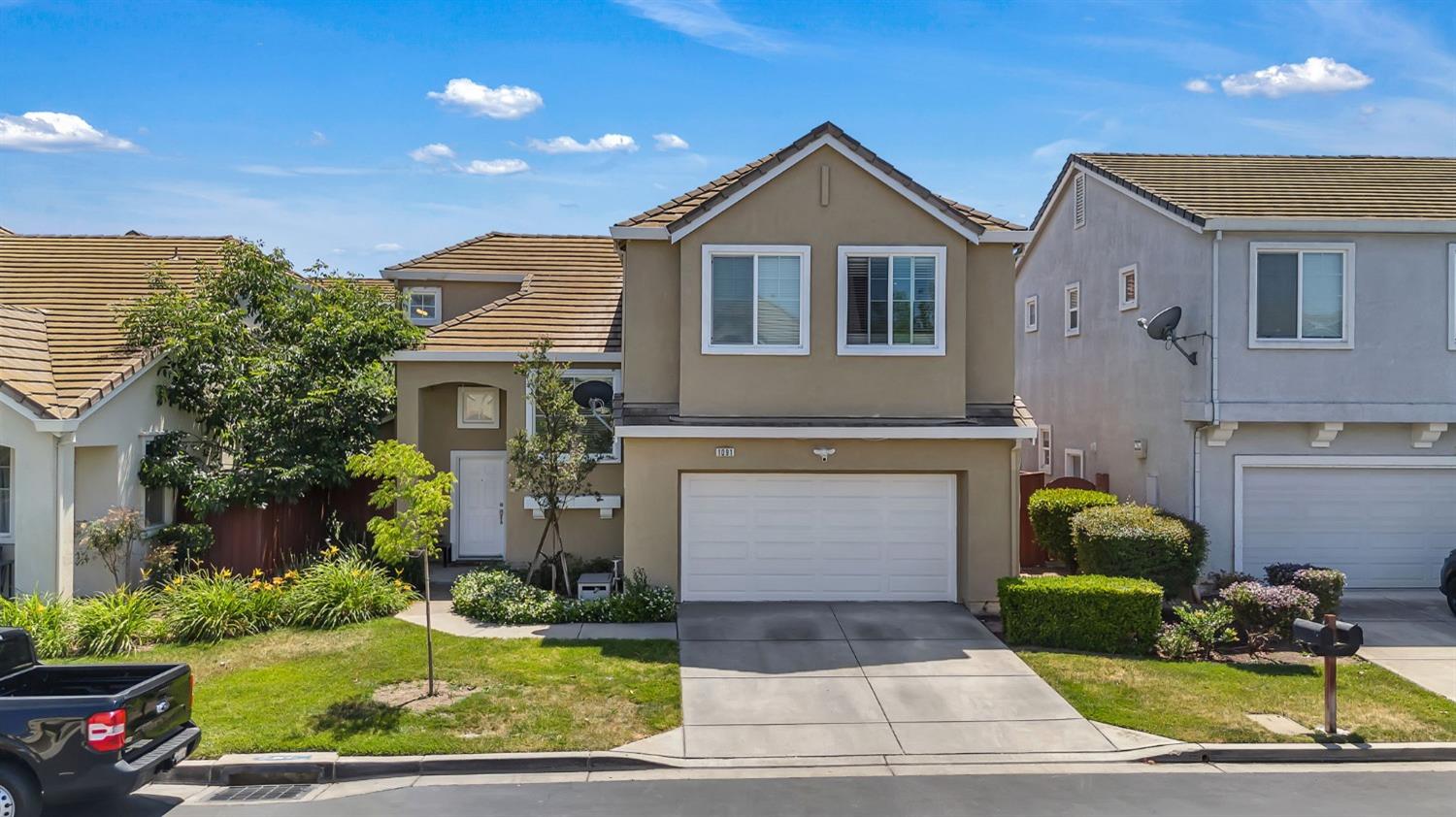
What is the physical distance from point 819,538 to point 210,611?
26.9 feet

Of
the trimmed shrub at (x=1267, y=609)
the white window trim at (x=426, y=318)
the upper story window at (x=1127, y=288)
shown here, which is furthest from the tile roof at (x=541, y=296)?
the trimmed shrub at (x=1267, y=609)

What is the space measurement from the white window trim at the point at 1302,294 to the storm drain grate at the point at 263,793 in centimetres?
1397

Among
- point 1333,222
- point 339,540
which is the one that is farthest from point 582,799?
point 1333,222

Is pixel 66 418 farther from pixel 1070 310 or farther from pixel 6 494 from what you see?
pixel 1070 310

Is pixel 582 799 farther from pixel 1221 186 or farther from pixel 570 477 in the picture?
pixel 1221 186

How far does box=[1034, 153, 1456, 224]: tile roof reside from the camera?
1506cm

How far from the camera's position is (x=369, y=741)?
29.2 feet

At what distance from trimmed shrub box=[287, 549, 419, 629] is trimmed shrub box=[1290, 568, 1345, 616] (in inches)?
489

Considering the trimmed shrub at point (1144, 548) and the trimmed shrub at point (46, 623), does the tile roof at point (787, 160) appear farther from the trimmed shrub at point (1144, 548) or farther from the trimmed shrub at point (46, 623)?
the trimmed shrub at point (46, 623)

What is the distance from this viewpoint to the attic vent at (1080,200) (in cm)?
1964

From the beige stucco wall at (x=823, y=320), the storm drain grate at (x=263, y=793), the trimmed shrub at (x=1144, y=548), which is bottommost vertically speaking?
the storm drain grate at (x=263, y=793)

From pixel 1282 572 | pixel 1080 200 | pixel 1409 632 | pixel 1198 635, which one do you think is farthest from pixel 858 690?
pixel 1080 200

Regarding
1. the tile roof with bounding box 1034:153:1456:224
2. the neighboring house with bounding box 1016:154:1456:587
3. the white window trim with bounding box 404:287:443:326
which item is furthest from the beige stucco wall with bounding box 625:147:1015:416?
the white window trim with bounding box 404:287:443:326

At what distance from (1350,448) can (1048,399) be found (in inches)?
283
